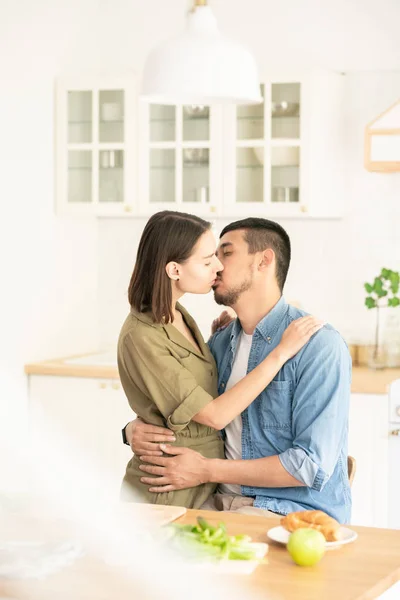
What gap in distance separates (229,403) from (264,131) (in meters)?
2.06

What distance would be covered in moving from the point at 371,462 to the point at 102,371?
1091mm

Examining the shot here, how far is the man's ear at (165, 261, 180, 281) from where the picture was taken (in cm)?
239

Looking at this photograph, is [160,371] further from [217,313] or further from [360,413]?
[217,313]

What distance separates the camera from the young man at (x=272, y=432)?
7.54 feet

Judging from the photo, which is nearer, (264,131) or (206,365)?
(206,365)

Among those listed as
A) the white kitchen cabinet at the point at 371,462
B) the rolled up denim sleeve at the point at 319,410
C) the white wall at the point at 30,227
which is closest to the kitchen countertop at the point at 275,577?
the rolled up denim sleeve at the point at 319,410

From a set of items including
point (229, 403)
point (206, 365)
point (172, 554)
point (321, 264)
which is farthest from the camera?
point (321, 264)

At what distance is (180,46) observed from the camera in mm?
2238

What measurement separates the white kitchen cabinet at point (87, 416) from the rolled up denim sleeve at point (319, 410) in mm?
1699

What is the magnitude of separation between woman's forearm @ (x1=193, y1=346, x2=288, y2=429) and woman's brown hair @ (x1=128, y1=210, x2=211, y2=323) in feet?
0.79

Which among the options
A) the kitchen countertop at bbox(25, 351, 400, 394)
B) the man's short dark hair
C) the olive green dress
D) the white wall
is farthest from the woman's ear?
the white wall

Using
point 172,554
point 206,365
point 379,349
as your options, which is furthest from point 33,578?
point 379,349

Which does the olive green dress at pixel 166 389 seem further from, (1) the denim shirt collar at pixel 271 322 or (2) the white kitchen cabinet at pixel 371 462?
(2) the white kitchen cabinet at pixel 371 462

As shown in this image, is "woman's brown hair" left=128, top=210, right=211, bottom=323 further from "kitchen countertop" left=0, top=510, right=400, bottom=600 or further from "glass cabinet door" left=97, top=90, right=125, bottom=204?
"glass cabinet door" left=97, top=90, right=125, bottom=204
